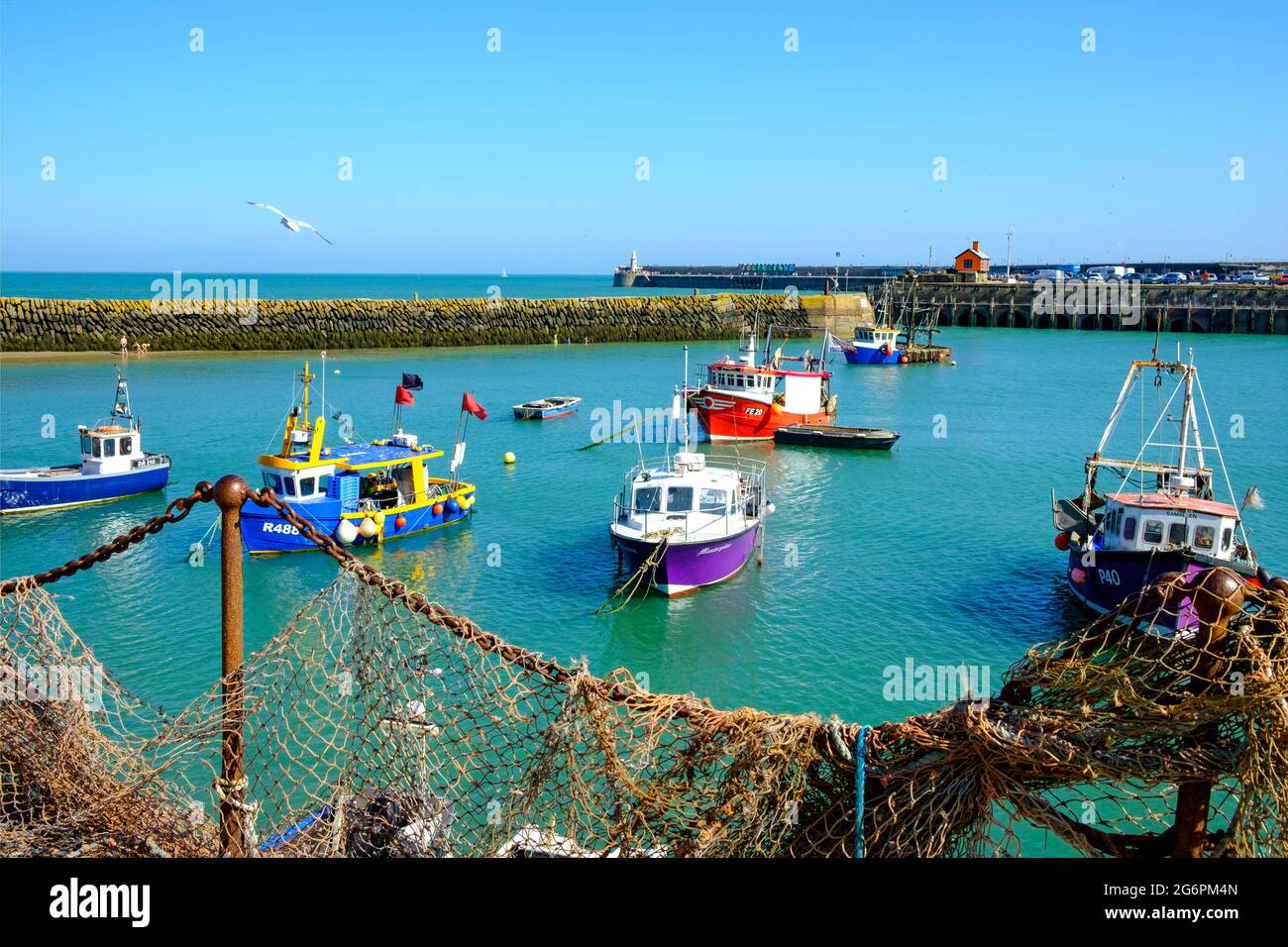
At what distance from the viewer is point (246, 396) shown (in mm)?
46094

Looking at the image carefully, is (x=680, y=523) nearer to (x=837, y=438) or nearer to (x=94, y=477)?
(x=94, y=477)

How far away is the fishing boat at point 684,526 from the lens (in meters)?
18.7

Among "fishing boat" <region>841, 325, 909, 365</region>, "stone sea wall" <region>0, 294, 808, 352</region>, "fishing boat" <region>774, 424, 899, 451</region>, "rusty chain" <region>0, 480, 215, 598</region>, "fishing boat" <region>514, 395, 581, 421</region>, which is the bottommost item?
"fishing boat" <region>774, 424, 899, 451</region>

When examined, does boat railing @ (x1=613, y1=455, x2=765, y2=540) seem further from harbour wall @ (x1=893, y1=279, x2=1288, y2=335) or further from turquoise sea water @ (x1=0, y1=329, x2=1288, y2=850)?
harbour wall @ (x1=893, y1=279, x2=1288, y2=335)

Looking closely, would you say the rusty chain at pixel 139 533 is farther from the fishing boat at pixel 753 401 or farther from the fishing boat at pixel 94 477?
the fishing boat at pixel 753 401

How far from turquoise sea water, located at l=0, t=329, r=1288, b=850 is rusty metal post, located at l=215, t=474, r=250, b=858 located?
10273mm

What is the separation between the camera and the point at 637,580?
1898 cm

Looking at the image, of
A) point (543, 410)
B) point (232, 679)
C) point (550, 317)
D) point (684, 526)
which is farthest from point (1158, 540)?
point (550, 317)

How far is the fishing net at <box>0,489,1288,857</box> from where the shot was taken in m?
3.72

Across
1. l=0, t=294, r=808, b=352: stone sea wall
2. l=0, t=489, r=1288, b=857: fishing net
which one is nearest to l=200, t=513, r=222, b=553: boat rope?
l=0, t=489, r=1288, b=857: fishing net

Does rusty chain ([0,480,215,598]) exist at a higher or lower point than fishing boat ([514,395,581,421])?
higher

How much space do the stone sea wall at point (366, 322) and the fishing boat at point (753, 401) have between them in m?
25.7
